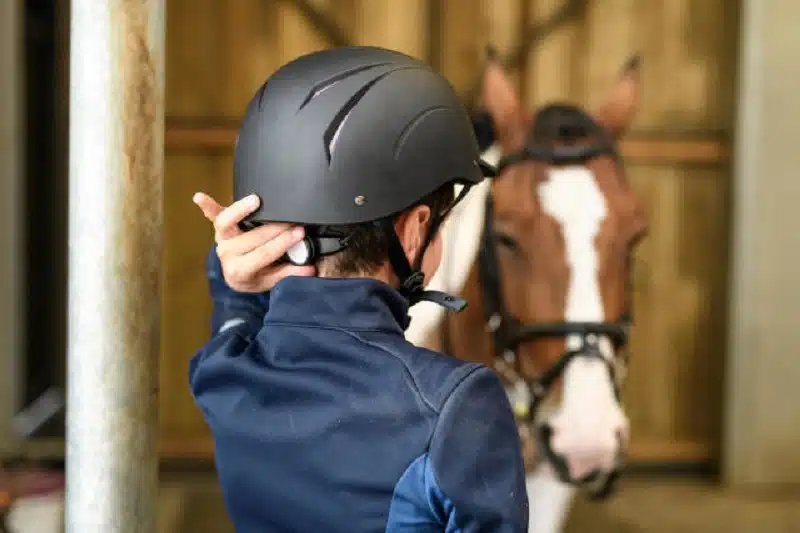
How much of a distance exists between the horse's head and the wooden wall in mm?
1474

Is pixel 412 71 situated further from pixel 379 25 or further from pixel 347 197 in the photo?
pixel 379 25

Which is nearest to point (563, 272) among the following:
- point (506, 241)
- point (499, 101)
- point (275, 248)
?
point (506, 241)

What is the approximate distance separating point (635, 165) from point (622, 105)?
142 centimetres

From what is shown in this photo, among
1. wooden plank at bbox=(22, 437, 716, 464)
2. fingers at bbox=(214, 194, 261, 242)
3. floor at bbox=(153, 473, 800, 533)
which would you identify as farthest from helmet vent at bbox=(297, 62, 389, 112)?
wooden plank at bbox=(22, 437, 716, 464)

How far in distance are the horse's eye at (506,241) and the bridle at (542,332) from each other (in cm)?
1

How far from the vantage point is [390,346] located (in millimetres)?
913

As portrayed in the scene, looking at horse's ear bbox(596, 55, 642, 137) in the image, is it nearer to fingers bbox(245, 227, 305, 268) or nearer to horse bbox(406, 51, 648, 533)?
horse bbox(406, 51, 648, 533)

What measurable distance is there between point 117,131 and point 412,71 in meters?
0.33

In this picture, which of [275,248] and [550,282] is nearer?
[275,248]

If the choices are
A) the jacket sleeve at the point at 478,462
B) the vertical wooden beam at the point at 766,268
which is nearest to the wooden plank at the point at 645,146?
the vertical wooden beam at the point at 766,268

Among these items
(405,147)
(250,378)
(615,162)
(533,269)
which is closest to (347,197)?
(405,147)

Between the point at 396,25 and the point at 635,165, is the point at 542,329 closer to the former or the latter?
the point at 635,165

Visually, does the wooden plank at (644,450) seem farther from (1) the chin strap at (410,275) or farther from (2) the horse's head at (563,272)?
(1) the chin strap at (410,275)

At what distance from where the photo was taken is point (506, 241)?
196 cm
